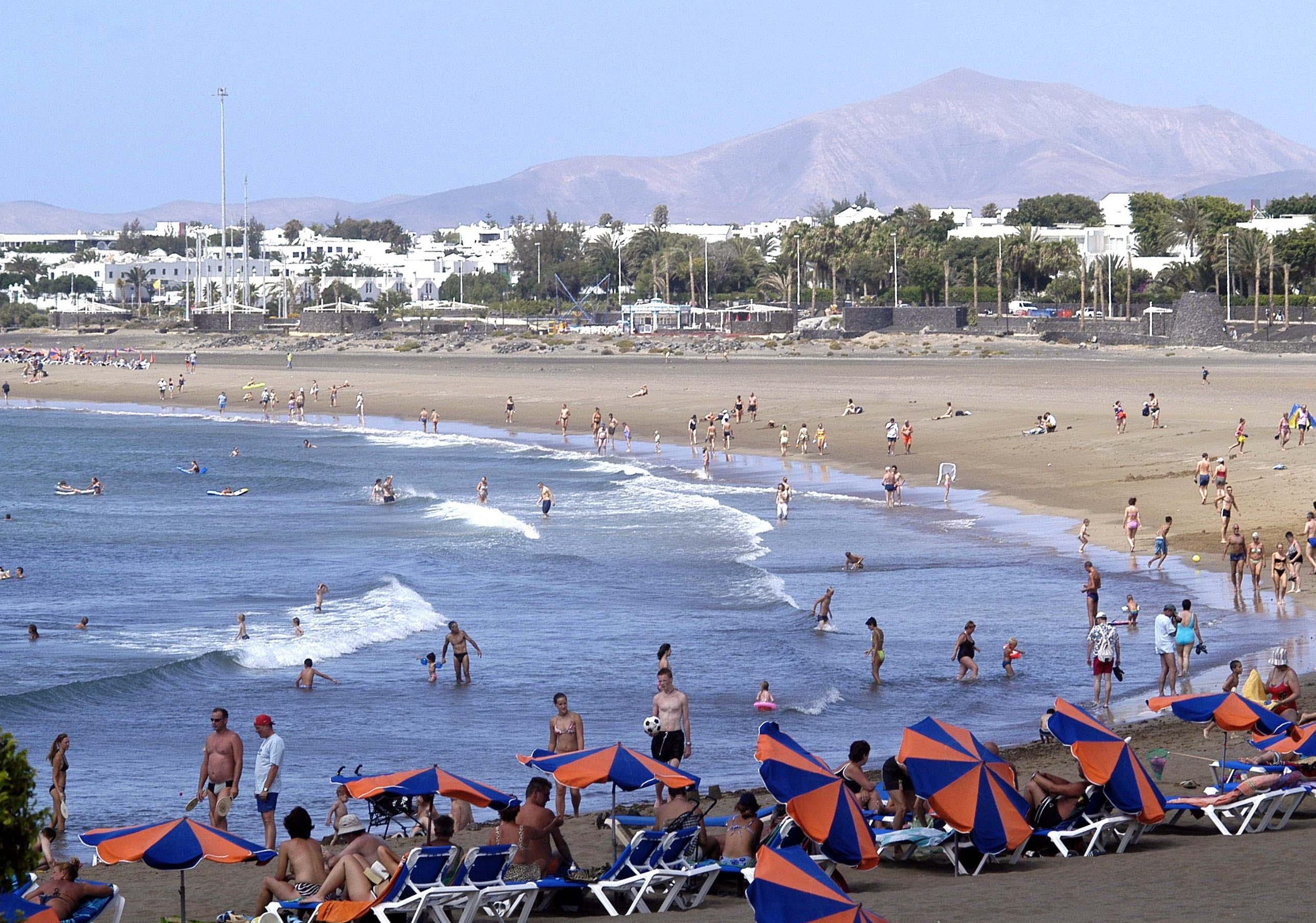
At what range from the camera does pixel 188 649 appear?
19.4m

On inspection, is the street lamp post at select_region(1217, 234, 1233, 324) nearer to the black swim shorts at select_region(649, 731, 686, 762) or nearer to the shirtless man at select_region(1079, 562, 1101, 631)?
the shirtless man at select_region(1079, 562, 1101, 631)

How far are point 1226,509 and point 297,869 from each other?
60.8 feet

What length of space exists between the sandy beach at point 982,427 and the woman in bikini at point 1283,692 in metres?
0.66

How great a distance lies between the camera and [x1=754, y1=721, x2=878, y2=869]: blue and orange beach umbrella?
8453 mm

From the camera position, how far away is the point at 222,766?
11.4 meters

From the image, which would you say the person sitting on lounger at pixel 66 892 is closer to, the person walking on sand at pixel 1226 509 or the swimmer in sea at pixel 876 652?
the swimmer in sea at pixel 876 652

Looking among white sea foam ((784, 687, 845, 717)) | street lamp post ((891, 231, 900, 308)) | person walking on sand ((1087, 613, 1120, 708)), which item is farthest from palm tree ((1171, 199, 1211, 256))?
white sea foam ((784, 687, 845, 717))

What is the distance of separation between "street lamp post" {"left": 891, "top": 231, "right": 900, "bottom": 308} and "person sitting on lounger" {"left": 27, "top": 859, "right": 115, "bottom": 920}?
82835 millimetres

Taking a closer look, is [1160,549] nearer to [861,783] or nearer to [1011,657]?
[1011,657]

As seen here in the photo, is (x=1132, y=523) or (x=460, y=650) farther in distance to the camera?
(x=1132, y=523)

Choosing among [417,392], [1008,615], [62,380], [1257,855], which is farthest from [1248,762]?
[62,380]

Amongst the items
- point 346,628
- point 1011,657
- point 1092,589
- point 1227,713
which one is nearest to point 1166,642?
point 1011,657

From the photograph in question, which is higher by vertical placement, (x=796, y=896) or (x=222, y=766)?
(x=796, y=896)

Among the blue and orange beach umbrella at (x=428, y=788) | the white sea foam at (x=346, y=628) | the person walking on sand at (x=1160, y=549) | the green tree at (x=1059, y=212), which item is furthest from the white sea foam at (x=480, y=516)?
the green tree at (x=1059, y=212)
